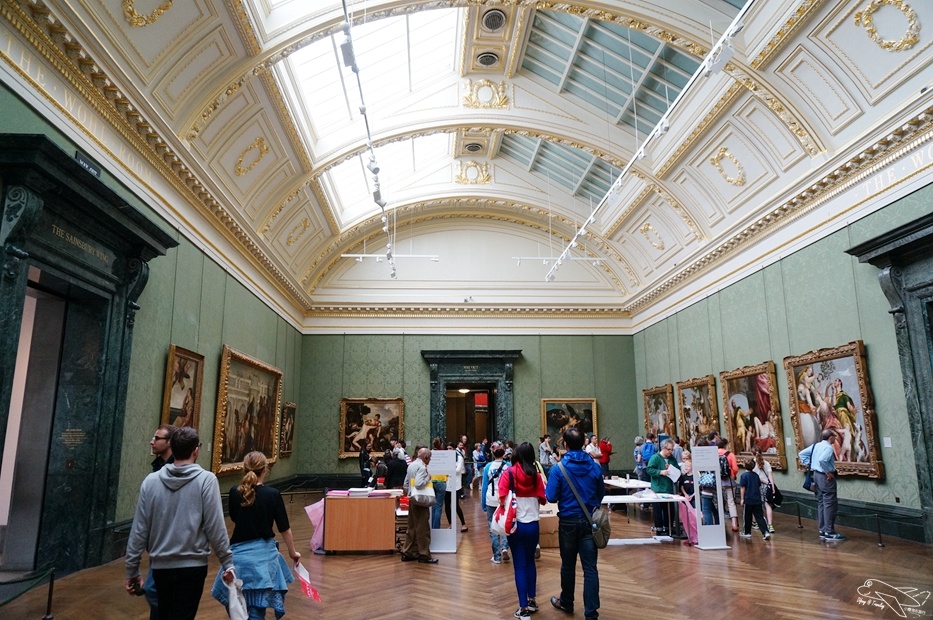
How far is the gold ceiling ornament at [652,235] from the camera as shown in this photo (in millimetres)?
17547

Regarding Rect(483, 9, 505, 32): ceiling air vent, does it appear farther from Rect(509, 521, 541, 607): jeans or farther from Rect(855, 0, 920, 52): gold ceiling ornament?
Rect(509, 521, 541, 607): jeans

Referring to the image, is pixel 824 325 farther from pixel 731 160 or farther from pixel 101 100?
pixel 101 100

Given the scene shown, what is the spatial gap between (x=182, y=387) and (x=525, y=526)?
23.8 feet

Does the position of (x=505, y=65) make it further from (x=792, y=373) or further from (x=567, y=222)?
(x=792, y=373)

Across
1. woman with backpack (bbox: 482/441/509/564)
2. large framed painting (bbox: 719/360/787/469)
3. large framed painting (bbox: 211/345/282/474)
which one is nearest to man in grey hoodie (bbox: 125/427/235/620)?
woman with backpack (bbox: 482/441/509/564)

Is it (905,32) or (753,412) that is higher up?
(905,32)

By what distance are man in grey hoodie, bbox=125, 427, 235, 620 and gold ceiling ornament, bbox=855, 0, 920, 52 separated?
10296 millimetres

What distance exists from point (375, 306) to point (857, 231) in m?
14.3

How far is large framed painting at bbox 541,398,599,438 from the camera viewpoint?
20.5 meters

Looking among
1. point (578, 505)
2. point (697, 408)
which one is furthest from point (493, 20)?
point (578, 505)

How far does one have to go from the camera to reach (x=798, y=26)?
9703mm

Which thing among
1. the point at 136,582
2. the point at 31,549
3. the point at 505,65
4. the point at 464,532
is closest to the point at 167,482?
the point at 136,582

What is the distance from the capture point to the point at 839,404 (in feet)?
34.6

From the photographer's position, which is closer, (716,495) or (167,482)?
(167,482)
